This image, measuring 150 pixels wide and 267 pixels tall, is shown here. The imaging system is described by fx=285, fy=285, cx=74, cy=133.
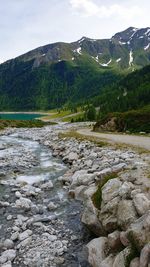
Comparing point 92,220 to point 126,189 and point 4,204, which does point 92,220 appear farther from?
point 4,204

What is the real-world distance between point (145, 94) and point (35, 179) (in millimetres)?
116817

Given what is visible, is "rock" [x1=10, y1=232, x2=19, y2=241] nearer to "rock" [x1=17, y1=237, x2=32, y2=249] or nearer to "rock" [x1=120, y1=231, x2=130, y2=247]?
"rock" [x1=17, y1=237, x2=32, y2=249]

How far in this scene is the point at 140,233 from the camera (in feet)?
32.2

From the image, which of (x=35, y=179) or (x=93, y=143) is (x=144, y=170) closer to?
(x=35, y=179)

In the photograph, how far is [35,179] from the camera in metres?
25.2

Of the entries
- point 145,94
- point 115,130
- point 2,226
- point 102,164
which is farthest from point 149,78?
point 2,226

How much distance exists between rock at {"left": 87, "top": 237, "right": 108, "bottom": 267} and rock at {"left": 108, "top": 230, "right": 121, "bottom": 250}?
0.32 meters

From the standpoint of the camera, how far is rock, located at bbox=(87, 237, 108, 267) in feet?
36.3

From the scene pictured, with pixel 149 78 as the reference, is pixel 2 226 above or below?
below

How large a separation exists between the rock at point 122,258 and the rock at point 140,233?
15.0 inches

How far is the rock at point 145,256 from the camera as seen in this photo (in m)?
8.77

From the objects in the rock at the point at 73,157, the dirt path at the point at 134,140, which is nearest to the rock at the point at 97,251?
the dirt path at the point at 134,140

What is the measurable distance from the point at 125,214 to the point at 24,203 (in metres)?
8.34

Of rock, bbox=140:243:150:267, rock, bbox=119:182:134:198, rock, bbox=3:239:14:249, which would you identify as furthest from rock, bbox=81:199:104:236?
rock, bbox=140:243:150:267
